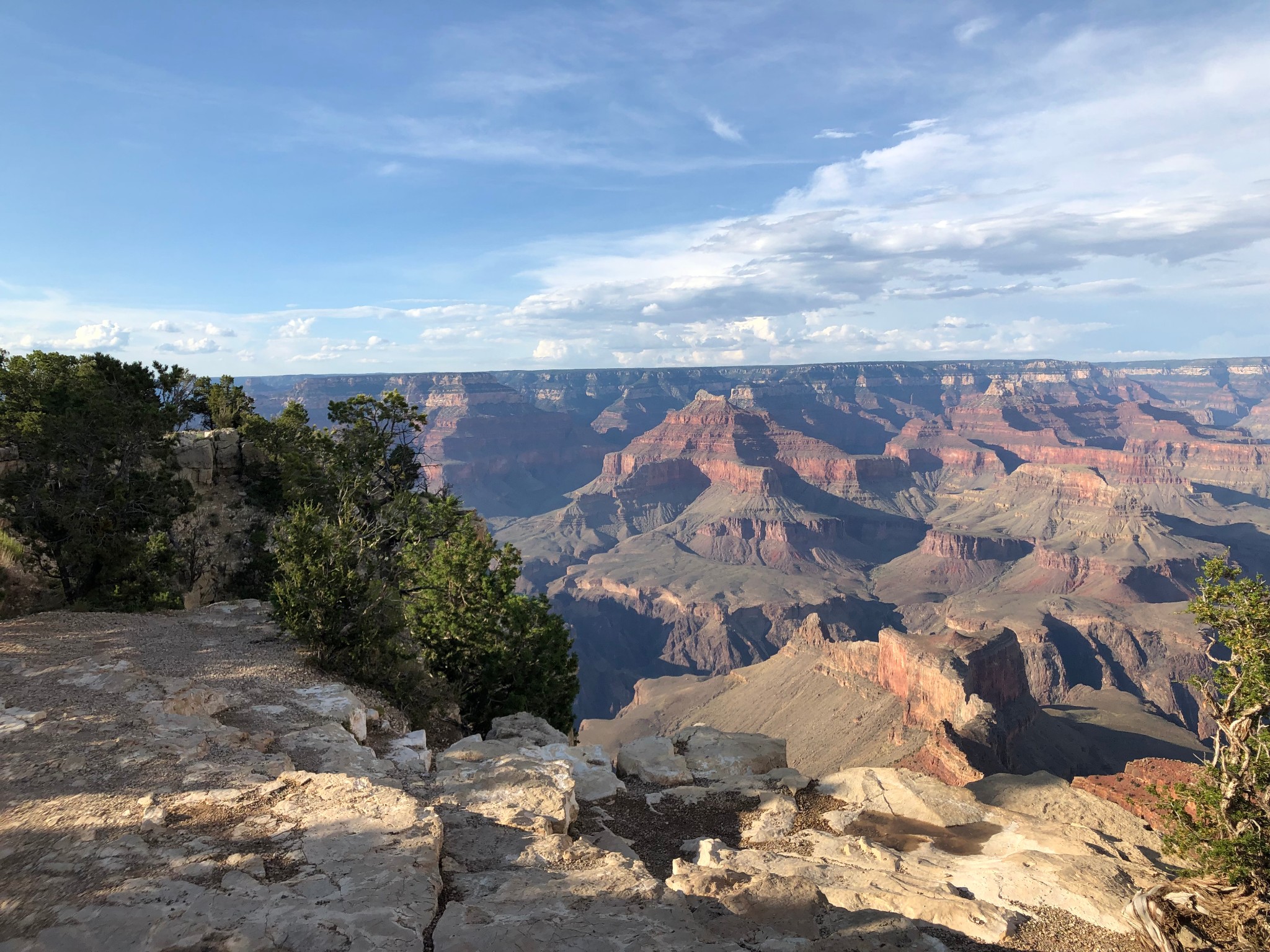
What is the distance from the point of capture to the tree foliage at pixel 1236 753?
10.1 meters

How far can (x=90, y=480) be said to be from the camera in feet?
79.8

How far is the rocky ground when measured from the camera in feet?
23.9

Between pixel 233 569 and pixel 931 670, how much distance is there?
6371cm

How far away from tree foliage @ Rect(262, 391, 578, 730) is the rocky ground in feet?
6.75

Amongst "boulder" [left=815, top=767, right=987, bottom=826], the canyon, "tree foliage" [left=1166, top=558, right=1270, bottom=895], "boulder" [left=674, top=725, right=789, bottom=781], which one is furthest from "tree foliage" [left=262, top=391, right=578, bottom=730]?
"tree foliage" [left=1166, top=558, right=1270, bottom=895]

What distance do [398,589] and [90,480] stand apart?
12.1 metres

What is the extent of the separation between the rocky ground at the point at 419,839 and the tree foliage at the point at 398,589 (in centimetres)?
206

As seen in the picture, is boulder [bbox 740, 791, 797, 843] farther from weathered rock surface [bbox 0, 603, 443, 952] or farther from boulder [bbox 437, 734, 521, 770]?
weathered rock surface [bbox 0, 603, 443, 952]

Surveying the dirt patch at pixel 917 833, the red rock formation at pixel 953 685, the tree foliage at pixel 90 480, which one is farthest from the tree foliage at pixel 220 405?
the red rock formation at pixel 953 685

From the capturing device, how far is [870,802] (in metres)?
17.2

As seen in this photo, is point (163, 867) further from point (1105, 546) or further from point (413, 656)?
point (1105, 546)

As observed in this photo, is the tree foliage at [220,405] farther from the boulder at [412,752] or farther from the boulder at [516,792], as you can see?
the boulder at [516,792]

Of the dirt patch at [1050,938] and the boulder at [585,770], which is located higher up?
the dirt patch at [1050,938]

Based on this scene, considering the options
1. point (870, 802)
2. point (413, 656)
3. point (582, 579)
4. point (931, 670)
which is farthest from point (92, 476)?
point (582, 579)
